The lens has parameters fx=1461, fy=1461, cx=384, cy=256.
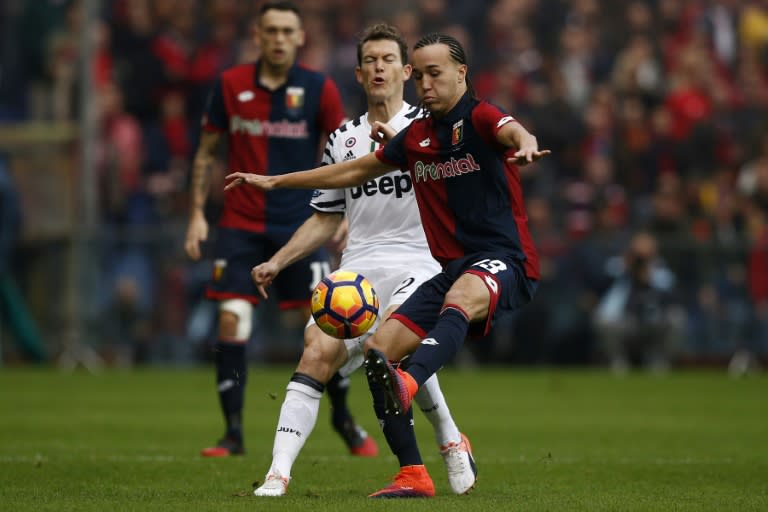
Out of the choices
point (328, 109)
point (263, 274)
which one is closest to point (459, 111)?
point (263, 274)

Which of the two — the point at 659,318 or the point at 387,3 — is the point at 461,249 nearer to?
the point at 659,318

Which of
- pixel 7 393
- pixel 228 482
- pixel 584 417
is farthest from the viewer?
pixel 7 393

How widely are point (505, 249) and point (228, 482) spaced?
199 cm

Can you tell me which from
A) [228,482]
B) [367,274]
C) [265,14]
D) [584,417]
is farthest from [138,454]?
[584,417]

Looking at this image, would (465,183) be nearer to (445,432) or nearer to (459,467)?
(445,432)

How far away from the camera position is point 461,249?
7.25 m

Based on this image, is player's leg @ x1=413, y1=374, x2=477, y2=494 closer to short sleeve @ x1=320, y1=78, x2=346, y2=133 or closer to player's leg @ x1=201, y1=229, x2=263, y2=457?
player's leg @ x1=201, y1=229, x2=263, y2=457

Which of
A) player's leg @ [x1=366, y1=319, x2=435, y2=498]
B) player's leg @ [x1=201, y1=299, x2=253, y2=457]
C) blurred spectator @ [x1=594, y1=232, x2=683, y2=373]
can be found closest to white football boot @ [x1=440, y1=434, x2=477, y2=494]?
player's leg @ [x1=366, y1=319, x2=435, y2=498]

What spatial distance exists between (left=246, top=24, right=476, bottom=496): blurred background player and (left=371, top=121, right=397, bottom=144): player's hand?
0.54 metres

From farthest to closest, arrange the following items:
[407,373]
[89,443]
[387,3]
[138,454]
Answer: [387,3]
[89,443]
[138,454]
[407,373]

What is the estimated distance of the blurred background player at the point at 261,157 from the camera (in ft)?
32.2

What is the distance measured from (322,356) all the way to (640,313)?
11995 millimetres

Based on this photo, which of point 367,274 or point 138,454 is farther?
point 138,454

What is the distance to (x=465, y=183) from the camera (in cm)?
718
